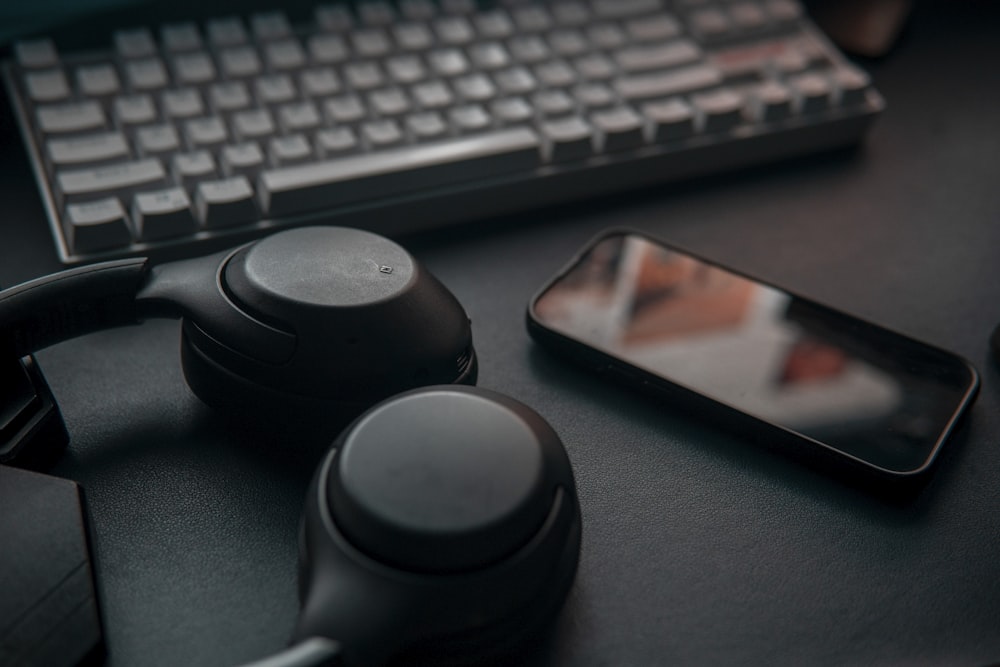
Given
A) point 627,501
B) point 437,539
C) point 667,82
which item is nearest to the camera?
point 437,539

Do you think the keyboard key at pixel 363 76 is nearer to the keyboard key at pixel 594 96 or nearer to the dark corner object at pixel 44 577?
the keyboard key at pixel 594 96

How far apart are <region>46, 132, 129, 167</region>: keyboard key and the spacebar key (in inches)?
3.1

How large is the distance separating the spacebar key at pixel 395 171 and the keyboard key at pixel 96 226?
2.8 inches

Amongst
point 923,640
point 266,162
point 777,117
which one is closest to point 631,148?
point 777,117

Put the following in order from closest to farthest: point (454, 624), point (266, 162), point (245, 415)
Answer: point (454, 624) < point (245, 415) < point (266, 162)

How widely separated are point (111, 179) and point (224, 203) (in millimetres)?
60

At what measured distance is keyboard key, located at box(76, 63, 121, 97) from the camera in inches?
21.3

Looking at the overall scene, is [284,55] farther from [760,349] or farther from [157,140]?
[760,349]

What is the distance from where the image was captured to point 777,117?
615 millimetres

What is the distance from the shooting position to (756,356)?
47cm

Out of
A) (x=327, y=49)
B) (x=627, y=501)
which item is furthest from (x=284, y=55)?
(x=627, y=501)

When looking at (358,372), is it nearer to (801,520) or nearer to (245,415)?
(245,415)

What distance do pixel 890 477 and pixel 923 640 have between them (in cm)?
7

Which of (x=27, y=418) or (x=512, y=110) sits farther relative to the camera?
(x=512, y=110)
